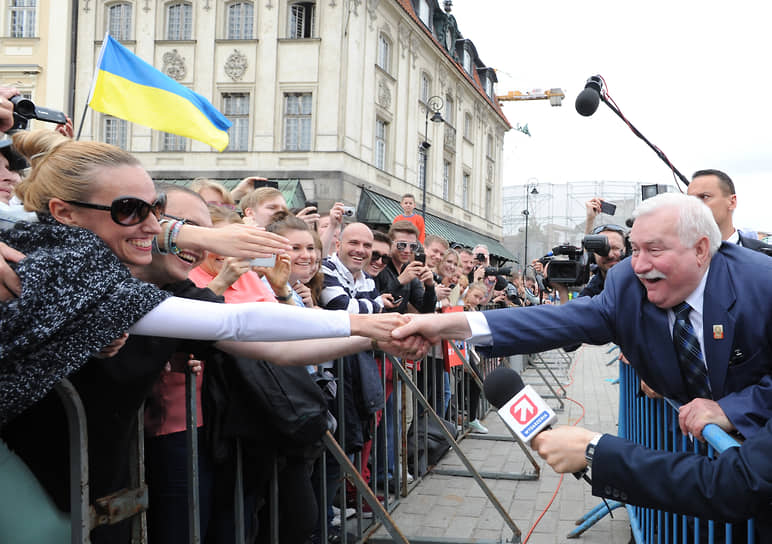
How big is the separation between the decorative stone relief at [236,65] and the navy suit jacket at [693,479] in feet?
73.6

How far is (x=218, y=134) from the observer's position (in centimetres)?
688

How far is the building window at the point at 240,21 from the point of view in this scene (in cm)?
2248

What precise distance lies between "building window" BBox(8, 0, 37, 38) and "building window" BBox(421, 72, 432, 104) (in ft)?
51.5

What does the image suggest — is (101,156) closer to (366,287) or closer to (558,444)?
(558,444)

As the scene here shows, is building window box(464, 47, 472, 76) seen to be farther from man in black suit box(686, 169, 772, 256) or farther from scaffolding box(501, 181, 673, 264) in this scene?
man in black suit box(686, 169, 772, 256)

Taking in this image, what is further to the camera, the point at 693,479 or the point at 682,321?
the point at 682,321

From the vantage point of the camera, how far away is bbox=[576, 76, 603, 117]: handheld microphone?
4215mm

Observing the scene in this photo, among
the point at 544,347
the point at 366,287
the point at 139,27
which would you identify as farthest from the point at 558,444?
the point at 139,27

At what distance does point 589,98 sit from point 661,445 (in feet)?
7.47

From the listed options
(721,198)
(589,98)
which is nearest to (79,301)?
(589,98)

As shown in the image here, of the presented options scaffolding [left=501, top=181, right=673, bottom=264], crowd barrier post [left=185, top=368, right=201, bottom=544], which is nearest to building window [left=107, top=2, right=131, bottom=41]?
crowd barrier post [left=185, top=368, right=201, bottom=544]

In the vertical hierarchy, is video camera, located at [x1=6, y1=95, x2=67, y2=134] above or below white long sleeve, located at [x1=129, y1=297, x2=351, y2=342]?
above

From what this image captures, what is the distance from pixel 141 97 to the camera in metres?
6.40

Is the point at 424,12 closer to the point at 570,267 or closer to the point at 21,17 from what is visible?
the point at 21,17
